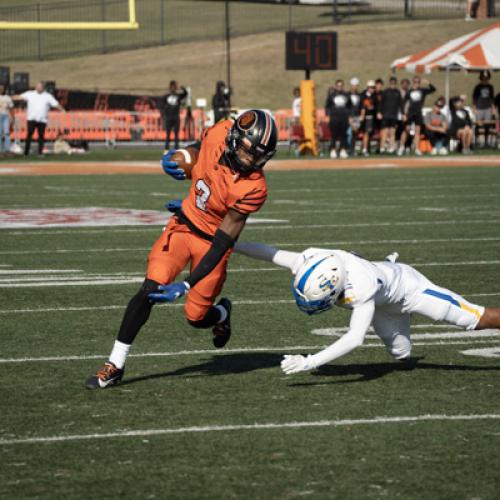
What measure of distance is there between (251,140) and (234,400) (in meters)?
1.29

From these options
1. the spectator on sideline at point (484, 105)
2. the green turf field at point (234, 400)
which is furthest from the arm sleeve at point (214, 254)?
the spectator on sideline at point (484, 105)

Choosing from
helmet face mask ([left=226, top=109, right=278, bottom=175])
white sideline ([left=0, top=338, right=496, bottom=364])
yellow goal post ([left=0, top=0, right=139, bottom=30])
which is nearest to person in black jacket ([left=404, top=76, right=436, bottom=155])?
yellow goal post ([left=0, top=0, right=139, bottom=30])

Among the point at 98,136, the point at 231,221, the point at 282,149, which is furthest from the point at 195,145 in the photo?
the point at 98,136

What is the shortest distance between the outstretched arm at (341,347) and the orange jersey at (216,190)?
75 cm

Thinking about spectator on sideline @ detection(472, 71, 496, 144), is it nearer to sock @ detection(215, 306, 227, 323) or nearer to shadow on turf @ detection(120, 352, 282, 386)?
shadow on turf @ detection(120, 352, 282, 386)

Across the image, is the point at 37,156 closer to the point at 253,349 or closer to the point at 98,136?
the point at 98,136

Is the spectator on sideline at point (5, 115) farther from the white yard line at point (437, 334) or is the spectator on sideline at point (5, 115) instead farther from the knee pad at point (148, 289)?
the knee pad at point (148, 289)

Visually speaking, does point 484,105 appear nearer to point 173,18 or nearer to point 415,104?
point 415,104

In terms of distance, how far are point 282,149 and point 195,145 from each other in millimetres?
28198

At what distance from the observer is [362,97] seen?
3052 cm

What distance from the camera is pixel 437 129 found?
1232 inches

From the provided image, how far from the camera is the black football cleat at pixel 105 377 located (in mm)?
6910

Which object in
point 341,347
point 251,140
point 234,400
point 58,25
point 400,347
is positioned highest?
point 58,25

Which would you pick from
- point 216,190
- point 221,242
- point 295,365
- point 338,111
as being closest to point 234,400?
point 295,365
